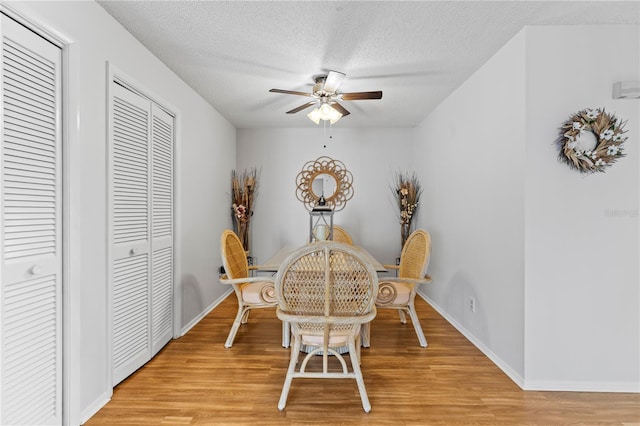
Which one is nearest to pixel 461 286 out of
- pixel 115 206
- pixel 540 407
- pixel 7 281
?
pixel 540 407

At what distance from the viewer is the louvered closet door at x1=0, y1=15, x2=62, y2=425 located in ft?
4.84

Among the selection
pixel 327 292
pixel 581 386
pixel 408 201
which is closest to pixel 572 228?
pixel 581 386

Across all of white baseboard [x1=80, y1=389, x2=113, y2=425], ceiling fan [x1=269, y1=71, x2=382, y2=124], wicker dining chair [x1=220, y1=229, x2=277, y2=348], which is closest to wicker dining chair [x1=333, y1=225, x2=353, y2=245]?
wicker dining chair [x1=220, y1=229, x2=277, y2=348]

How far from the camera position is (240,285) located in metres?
2.99

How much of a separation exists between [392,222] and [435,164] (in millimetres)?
1302

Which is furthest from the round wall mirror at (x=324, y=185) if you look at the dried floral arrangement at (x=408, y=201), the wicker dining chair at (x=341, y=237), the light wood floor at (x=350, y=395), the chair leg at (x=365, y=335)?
the light wood floor at (x=350, y=395)

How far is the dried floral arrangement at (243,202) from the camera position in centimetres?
475

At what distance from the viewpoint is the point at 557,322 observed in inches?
88.0

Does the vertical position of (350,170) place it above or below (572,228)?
above

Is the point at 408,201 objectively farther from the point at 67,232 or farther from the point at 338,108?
the point at 67,232

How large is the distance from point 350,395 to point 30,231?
1965 mm

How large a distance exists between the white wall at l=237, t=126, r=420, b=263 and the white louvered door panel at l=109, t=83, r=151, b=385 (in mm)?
2611

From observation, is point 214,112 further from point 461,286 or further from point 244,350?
point 461,286

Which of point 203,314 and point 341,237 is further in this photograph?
point 341,237
